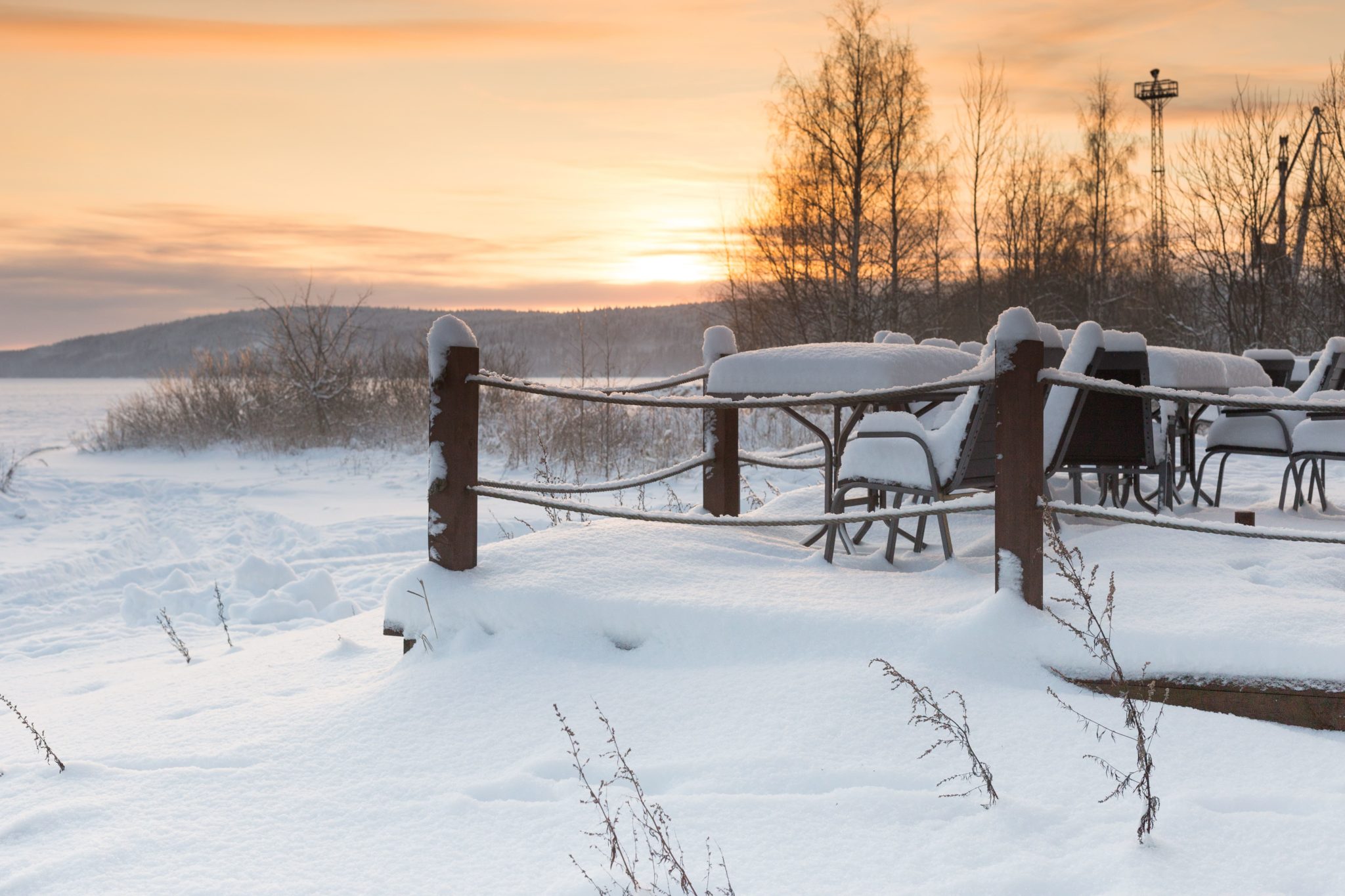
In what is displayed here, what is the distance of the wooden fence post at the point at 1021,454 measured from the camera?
3332 millimetres

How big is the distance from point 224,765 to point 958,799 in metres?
2.22

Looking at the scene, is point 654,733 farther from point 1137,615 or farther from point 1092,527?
point 1092,527

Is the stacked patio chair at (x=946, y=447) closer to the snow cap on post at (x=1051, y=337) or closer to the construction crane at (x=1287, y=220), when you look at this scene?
the snow cap on post at (x=1051, y=337)

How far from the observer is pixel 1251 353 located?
947cm

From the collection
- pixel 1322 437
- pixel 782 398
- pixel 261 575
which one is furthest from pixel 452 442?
pixel 1322 437

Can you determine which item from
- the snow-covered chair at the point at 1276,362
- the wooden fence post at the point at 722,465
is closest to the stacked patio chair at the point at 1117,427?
the wooden fence post at the point at 722,465

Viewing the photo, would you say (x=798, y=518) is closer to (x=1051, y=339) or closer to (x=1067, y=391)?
(x=1067, y=391)

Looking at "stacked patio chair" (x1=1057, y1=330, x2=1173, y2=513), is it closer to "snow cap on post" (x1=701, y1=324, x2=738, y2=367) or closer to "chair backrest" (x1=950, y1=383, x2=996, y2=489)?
"chair backrest" (x1=950, y1=383, x2=996, y2=489)

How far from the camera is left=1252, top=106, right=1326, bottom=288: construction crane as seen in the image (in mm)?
16953

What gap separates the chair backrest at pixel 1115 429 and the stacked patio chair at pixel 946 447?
37.1 inches

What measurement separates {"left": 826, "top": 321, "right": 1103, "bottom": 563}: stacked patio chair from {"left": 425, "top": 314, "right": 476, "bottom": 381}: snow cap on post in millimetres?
1719

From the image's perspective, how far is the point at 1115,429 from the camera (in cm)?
541

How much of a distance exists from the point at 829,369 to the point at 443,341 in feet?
5.70

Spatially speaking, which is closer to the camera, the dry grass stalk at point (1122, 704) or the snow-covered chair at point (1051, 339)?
the dry grass stalk at point (1122, 704)
